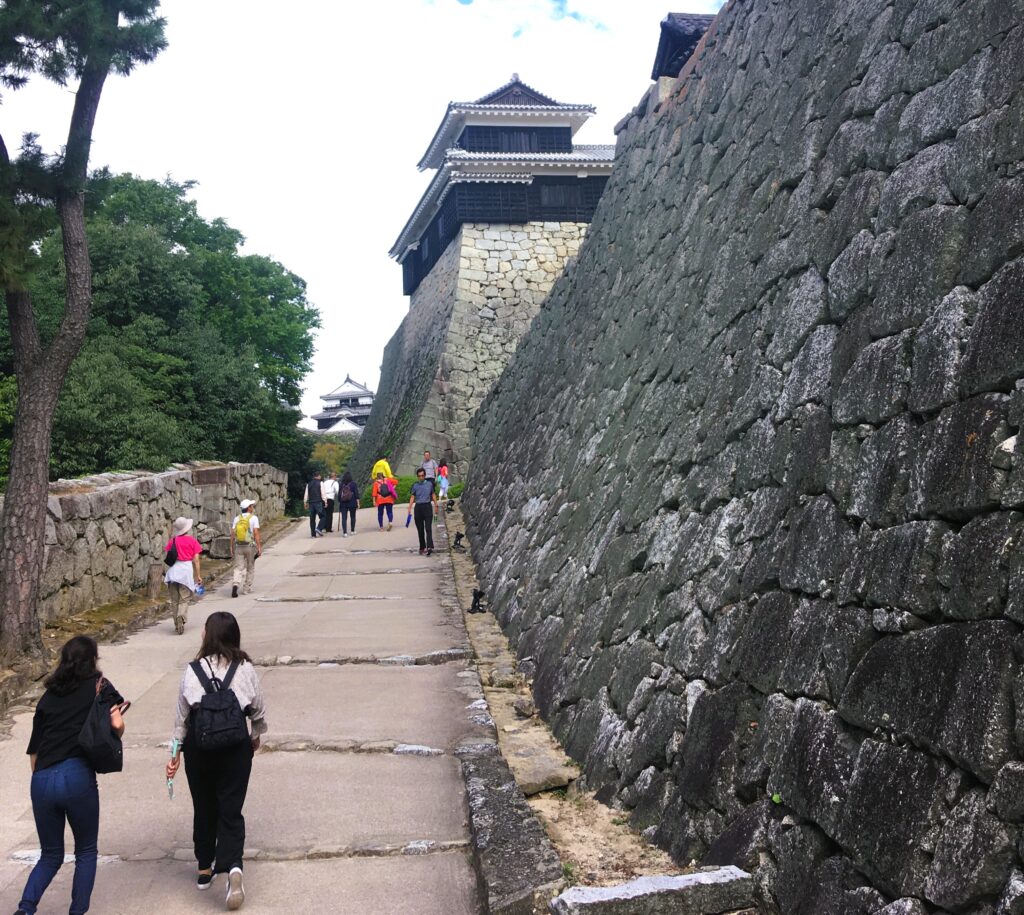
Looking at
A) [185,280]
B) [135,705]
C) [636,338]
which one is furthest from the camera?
[185,280]

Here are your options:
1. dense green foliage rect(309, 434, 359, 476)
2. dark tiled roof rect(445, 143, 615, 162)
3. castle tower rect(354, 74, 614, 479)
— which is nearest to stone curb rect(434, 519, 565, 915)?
castle tower rect(354, 74, 614, 479)

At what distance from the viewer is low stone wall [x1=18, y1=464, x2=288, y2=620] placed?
1032cm

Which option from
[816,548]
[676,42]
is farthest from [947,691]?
[676,42]

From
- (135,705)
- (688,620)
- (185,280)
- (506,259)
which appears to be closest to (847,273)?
(688,620)

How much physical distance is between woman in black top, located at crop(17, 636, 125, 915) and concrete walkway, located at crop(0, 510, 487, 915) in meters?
0.34

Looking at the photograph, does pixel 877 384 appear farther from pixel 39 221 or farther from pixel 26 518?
pixel 39 221

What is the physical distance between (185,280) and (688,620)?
24.5 meters

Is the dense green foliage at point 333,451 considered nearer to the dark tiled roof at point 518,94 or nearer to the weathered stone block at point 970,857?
the dark tiled roof at point 518,94

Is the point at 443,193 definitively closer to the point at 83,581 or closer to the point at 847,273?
the point at 83,581

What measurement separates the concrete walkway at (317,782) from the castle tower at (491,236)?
818 inches

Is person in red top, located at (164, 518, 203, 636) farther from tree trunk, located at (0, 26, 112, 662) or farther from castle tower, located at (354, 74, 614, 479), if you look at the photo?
castle tower, located at (354, 74, 614, 479)

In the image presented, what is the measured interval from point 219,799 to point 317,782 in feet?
5.39

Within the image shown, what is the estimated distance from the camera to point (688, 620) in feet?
16.7

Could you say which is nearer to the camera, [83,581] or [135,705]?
[135,705]
